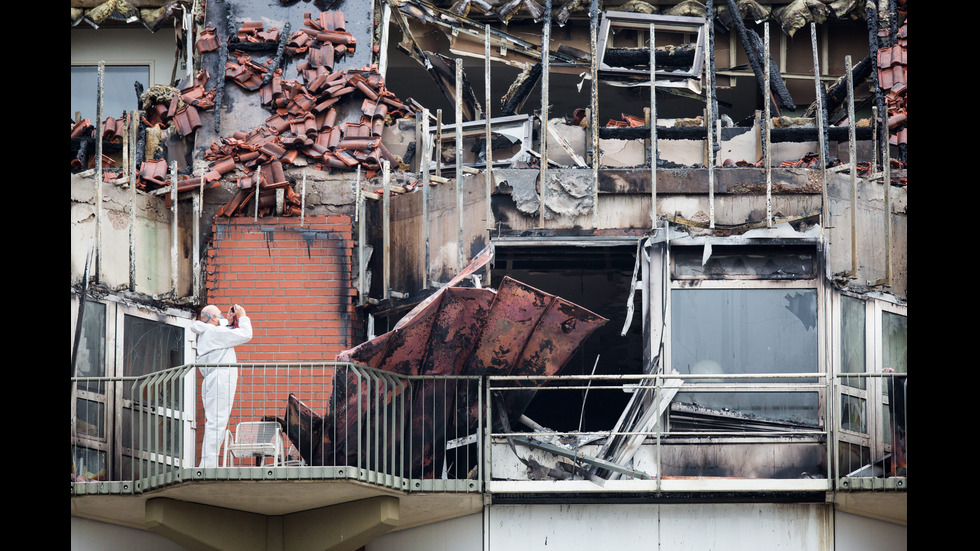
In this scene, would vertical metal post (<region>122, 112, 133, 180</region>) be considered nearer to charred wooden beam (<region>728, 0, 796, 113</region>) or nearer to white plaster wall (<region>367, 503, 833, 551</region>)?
white plaster wall (<region>367, 503, 833, 551</region>)

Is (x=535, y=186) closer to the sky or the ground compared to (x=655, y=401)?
closer to the sky

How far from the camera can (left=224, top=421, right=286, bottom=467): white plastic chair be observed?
44.7ft

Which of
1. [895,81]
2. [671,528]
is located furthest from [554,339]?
[895,81]

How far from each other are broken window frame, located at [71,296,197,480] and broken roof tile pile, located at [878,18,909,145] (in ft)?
28.0

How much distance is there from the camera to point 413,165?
17.0 meters

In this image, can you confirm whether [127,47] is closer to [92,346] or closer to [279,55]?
[279,55]

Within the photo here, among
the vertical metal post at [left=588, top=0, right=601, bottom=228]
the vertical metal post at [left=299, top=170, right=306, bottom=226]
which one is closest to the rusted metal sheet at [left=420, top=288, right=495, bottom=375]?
the vertical metal post at [left=588, top=0, right=601, bottom=228]

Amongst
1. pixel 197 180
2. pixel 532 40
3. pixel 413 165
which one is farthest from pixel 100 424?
pixel 532 40

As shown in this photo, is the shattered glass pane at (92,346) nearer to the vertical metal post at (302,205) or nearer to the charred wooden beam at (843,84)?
the vertical metal post at (302,205)

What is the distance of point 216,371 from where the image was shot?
45.9 ft

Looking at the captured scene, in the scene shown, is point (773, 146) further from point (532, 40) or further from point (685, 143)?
point (532, 40)

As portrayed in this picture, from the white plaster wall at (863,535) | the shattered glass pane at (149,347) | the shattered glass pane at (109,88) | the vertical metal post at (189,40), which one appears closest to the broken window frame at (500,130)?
the vertical metal post at (189,40)

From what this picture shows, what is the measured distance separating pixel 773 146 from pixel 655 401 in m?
3.99

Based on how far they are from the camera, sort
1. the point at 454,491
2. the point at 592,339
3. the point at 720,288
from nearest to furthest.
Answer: the point at 454,491 → the point at 720,288 → the point at 592,339
